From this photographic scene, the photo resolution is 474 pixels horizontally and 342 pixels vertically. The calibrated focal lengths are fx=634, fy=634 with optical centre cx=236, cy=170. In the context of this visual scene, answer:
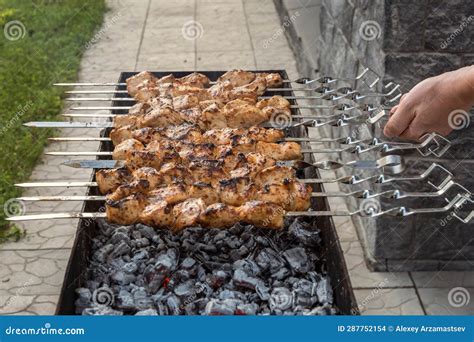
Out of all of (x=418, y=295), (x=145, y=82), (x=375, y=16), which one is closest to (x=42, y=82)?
(x=145, y=82)

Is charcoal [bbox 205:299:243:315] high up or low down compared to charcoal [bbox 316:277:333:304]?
up

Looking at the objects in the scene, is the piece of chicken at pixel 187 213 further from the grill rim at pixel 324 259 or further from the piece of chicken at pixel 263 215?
the grill rim at pixel 324 259

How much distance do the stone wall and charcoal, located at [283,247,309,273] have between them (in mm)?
1281

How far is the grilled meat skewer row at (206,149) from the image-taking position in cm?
367

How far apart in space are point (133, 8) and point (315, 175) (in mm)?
8514

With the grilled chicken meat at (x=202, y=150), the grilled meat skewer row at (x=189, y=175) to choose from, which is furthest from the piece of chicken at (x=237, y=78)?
the grilled meat skewer row at (x=189, y=175)

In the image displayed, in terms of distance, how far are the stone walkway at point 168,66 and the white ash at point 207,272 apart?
4.09 feet

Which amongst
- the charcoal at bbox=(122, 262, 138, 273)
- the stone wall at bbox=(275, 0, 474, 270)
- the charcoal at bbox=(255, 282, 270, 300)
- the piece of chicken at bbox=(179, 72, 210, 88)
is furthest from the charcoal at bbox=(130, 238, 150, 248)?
the stone wall at bbox=(275, 0, 474, 270)

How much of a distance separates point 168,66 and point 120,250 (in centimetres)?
551

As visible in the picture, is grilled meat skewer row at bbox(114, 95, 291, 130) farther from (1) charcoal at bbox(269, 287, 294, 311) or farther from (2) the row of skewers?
(1) charcoal at bbox(269, 287, 294, 311)

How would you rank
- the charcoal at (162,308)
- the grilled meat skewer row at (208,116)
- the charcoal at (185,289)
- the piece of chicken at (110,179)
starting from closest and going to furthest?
the charcoal at (162,308), the charcoal at (185,289), the piece of chicken at (110,179), the grilled meat skewer row at (208,116)

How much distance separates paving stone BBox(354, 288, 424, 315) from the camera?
177 inches

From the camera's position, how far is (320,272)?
135 inches

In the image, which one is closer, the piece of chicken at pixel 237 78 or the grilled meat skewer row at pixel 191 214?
the grilled meat skewer row at pixel 191 214
